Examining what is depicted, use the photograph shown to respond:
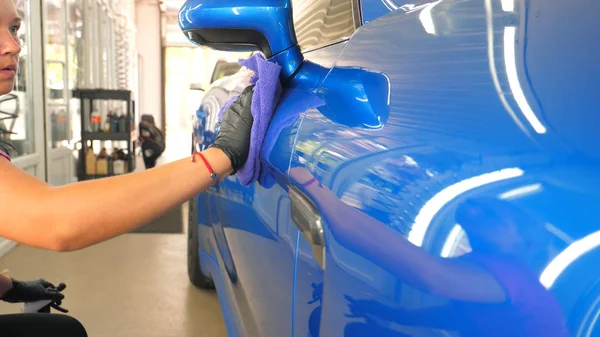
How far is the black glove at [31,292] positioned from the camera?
1.37 metres

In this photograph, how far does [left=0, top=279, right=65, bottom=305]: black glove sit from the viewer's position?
137 cm

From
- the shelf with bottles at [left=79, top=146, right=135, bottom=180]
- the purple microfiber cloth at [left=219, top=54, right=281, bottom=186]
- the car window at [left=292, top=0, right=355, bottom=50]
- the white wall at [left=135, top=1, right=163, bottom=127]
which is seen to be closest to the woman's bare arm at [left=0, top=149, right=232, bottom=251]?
the purple microfiber cloth at [left=219, top=54, right=281, bottom=186]

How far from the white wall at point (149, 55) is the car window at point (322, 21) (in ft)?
41.8

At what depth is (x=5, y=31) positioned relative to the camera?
0.91m

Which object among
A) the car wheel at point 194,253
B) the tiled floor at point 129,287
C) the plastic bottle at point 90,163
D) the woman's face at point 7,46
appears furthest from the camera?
the plastic bottle at point 90,163

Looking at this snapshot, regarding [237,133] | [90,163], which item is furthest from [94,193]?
[90,163]

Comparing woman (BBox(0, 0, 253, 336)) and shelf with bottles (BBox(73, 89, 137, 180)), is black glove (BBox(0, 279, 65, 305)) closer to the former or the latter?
woman (BBox(0, 0, 253, 336))

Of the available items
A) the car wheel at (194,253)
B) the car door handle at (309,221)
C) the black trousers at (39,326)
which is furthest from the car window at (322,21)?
the car wheel at (194,253)

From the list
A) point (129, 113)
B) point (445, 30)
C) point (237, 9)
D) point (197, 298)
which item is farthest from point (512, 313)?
point (129, 113)

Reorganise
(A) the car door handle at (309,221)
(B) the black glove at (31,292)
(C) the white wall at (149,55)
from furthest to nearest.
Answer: (C) the white wall at (149,55) → (B) the black glove at (31,292) → (A) the car door handle at (309,221)

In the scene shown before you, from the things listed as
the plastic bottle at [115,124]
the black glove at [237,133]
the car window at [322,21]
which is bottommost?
the plastic bottle at [115,124]

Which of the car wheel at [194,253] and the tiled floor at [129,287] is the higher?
the car wheel at [194,253]

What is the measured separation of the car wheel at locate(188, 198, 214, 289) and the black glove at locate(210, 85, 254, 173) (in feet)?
4.74

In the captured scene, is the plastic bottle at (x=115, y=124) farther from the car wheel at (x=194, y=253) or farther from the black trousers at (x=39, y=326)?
the black trousers at (x=39, y=326)
